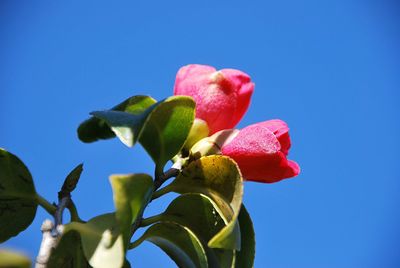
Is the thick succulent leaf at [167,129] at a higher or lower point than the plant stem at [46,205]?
higher

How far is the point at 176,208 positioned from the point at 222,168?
0.37 feet

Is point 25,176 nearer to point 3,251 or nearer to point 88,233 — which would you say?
point 88,233

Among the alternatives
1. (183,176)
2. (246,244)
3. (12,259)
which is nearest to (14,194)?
(183,176)

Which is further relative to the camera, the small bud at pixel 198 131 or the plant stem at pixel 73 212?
the small bud at pixel 198 131

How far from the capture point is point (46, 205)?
0.91 metres

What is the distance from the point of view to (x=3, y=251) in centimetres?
39

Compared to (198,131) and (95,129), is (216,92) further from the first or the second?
(95,129)

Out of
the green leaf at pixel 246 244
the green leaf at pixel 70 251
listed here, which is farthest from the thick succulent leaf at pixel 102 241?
the green leaf at pixel 246 244

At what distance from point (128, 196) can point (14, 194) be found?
257 mm

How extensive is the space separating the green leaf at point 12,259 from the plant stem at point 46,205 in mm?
478

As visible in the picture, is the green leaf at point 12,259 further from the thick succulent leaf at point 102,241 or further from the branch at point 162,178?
the branch at point 162,178

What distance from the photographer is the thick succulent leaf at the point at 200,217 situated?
94 centimetres

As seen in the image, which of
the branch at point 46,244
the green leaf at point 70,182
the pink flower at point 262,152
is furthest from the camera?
the pink flower at point 262,152

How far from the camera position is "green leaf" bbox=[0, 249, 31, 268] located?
39 cm
